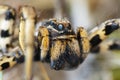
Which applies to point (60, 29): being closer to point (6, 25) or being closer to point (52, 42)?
point (52, 42)

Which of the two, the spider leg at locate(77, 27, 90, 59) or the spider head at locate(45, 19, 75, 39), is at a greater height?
the spider head at locate(45, 19, 75, 39)

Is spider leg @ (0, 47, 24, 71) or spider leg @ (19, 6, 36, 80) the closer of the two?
spider leg @ (19, 6, 36, 80)

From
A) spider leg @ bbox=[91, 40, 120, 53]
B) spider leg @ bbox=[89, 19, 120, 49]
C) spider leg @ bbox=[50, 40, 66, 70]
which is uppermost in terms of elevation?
spider leg @ bbox=[89, 19, 120, 49]

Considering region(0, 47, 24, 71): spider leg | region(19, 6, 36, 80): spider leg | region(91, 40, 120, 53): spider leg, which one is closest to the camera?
region(19, 6, 36, 80): spider leg

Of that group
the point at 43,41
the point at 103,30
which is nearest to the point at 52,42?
the point at 43,41

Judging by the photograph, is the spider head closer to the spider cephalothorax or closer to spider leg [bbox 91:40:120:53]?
the spider cephalothorax

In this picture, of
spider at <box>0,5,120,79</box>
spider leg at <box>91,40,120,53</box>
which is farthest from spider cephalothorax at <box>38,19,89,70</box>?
spider leg at <box>91,40,120,53</box>

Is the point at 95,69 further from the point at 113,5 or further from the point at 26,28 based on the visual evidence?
the point at 26,28
